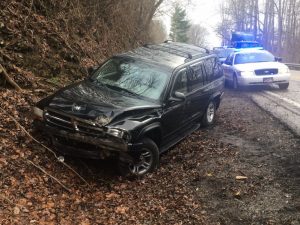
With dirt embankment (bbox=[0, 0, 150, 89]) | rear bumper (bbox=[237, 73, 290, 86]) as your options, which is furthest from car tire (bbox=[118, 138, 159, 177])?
rear bumper (bbox=[237, 73, 290, 86])

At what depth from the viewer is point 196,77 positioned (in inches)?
361

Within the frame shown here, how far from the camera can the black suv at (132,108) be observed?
255 inches

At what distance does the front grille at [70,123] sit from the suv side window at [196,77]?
9.85 feet

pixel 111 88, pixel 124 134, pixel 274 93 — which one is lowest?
pixel 274 93

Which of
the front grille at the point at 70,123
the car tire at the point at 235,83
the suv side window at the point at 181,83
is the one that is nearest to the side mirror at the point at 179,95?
the suv side window at the point at 181,83

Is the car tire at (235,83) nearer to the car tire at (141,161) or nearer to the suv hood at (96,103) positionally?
the suv hood at (96,103)

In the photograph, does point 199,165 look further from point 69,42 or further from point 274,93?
point 274,93

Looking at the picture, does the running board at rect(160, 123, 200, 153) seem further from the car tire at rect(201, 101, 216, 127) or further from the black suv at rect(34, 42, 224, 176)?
the car tire at rect(201, 101, 216, 127)

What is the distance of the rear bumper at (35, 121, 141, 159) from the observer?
6.35m

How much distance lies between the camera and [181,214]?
19.5 feet

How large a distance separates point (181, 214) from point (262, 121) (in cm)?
562

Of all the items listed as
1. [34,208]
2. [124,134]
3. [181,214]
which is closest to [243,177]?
[181,214]

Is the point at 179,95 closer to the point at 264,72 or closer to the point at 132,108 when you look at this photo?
the point at 132,108

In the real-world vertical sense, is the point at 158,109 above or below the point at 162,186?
above
